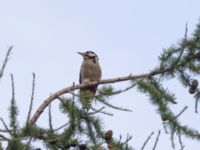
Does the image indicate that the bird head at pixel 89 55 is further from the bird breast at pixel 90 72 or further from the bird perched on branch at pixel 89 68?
the bird breast at pixel 90 72

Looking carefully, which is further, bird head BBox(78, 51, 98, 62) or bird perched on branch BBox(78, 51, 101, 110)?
bird head BBox(78, 51, 98, 62)

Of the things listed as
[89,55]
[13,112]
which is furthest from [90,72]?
[13,112]

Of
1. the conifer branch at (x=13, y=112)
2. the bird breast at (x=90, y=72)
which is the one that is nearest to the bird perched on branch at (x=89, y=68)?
the bird breast at (x=90, y=72)

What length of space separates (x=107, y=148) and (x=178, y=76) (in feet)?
3.39

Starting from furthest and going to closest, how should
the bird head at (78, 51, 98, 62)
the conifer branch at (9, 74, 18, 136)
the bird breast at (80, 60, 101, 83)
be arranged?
the bird head at (78, 51, 98, 62), the bird breast at (80, 60, 101, 83), the conifer branch at (9, 74, 18, 136)

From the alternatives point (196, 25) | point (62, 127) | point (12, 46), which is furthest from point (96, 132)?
point (196, 25)

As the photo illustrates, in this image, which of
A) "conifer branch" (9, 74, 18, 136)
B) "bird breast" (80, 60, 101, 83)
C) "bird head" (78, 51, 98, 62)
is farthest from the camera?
"bird head" (78, 51, 98, 62)

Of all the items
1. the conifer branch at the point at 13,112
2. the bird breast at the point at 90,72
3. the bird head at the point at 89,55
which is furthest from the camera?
the bird head at the point at 89,55

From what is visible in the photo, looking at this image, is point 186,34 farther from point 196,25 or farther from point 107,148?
point 107,148

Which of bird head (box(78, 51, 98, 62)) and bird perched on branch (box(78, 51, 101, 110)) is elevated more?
bird head (box(78, 51, 98, 62))

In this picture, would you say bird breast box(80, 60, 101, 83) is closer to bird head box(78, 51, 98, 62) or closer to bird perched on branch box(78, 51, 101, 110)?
bird perched on branch box(78, 51, 101, 110)

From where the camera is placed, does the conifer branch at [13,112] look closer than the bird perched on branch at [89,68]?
Yes

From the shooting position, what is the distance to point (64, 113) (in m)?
3.40

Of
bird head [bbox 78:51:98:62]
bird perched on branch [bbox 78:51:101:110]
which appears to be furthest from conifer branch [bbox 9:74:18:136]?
bird head [bbox 78:51:98:62]
